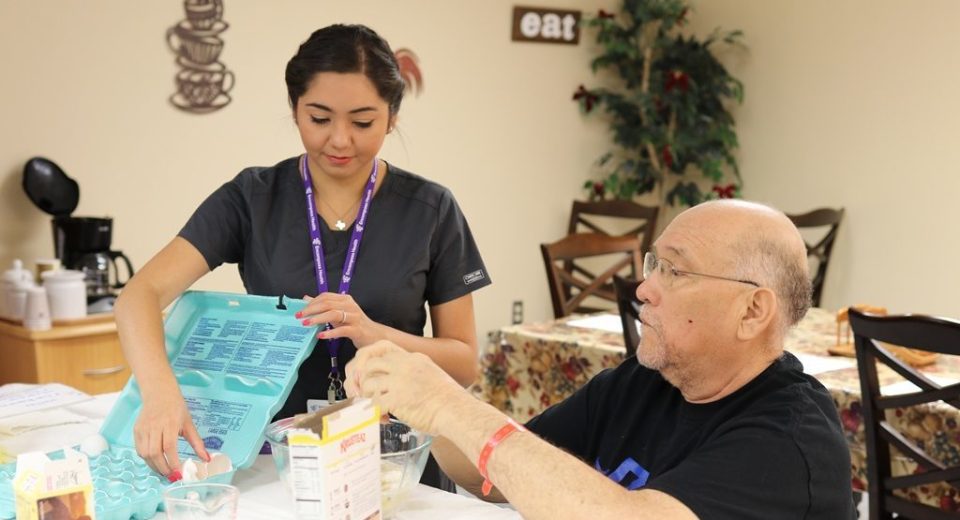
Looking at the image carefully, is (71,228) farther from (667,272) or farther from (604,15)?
(604,15)

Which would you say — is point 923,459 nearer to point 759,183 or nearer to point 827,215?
point 827,215

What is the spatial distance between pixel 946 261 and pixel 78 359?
369 centimetres

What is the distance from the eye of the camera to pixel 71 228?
3.67 m

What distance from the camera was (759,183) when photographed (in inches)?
219

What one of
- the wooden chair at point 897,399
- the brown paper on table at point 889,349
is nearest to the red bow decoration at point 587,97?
the brown paper on table at point 889,349

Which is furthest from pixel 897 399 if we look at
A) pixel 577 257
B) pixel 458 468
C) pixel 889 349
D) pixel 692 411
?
pixel 577 257

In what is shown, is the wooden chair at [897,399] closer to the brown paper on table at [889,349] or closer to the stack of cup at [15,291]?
the brown paper on table at [889,349]

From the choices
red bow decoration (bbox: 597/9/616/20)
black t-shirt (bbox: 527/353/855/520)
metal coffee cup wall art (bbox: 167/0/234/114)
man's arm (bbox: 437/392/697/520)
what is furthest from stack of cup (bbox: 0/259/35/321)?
red bow decoration (bbox: 597/9/616/20)

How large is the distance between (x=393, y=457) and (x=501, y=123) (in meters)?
3.99

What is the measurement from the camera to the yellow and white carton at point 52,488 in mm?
1276

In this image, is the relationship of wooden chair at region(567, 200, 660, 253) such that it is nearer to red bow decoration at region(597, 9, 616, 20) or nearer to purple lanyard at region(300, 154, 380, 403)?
red bow decoration at region(597, 9, 616, 20)

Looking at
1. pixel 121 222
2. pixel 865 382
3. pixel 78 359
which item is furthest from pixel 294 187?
pixel 121 222

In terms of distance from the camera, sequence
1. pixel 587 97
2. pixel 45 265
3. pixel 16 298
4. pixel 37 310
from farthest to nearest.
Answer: pixel 587 97 < pixel 45 265 < pixel 16 298 < pixel 37 310

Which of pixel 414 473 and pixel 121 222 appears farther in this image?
pixel 121 222
